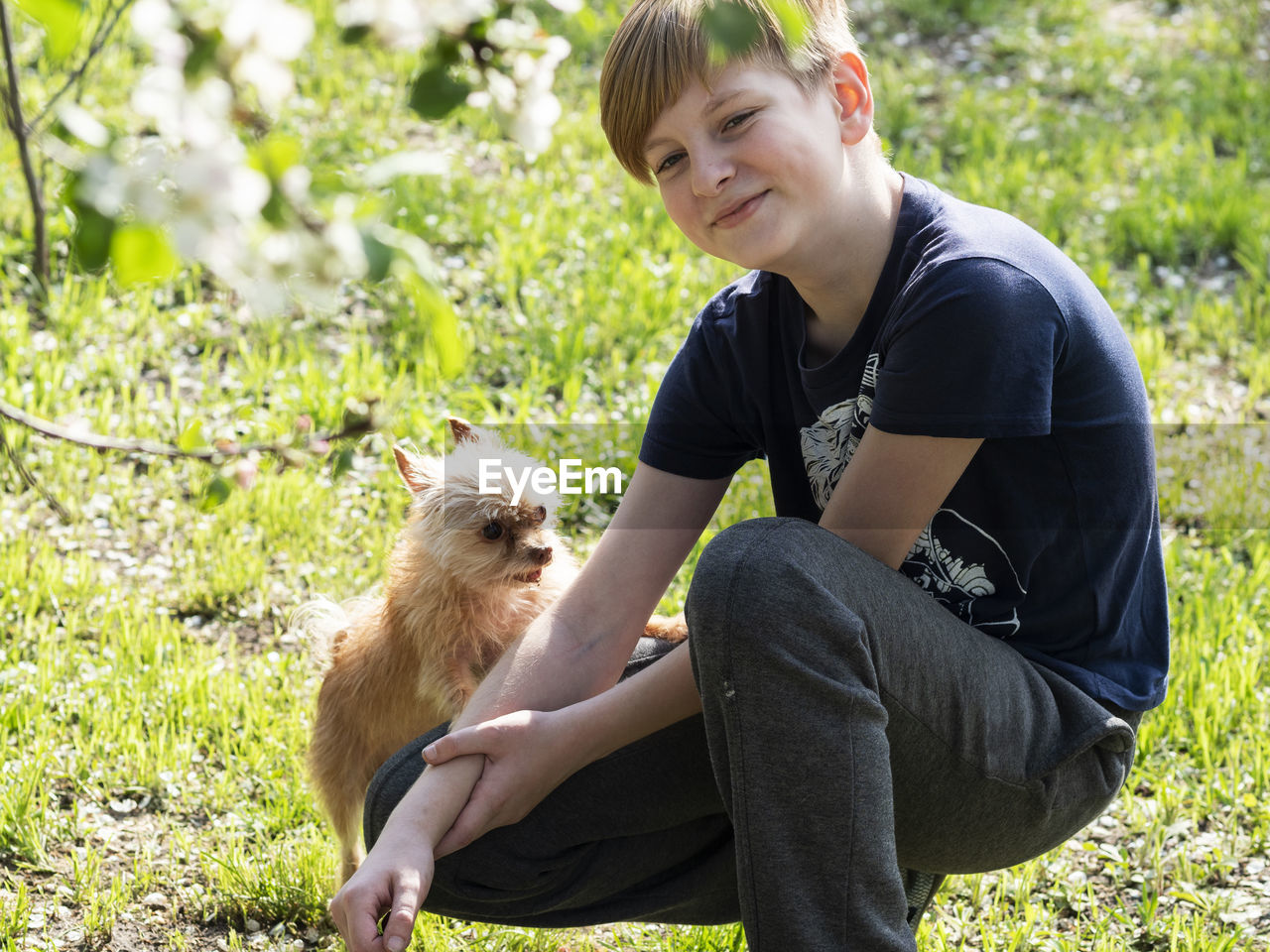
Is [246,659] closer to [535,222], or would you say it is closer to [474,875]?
[474,875]

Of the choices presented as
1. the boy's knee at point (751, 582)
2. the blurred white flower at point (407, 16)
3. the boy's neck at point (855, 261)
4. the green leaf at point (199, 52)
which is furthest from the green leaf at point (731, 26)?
the boy's neck at point (855, 261)

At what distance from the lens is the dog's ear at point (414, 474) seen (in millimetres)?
2672

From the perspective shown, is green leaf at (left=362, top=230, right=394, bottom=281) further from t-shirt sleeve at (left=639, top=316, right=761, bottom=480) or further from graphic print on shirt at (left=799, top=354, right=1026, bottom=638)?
t-shirt sleeve at (left=639, top=316, right=761, bottom=480)

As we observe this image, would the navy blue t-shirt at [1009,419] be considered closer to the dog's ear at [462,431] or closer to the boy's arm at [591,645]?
the boy's arm at [591,645]

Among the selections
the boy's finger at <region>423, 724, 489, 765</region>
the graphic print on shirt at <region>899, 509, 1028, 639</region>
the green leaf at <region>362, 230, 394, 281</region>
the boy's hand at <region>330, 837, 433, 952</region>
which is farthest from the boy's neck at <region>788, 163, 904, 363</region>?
the green leaf at <region>362, 230, 394, 281</region>

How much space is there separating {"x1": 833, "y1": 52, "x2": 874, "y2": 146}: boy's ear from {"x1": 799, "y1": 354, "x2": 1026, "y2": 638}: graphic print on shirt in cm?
40

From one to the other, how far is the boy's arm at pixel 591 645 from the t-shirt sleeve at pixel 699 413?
4 cm

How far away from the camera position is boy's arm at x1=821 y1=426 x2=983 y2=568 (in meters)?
1.86

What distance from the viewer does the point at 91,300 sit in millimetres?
4469

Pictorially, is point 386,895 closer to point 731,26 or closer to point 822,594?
point 822,594

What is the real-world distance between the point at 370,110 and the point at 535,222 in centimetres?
143

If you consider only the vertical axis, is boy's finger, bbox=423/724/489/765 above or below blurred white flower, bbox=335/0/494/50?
below

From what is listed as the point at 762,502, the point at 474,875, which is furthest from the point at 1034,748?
the point at 762,502

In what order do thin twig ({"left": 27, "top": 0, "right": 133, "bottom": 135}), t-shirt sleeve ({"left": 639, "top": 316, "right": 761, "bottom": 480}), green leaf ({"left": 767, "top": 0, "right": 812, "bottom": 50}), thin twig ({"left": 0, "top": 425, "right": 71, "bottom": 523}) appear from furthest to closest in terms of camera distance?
t-shirt sleeve ({"left": 639, "top": 316, "right": 761, "bottom": 480}) < thin twig ({"left": 0, "top": 425, "right": 71, "bottom": 523}) < thin twig ({"left": 27, "top": 0, "right": 133, "bottom": 135}) < green leaf ({"left": 767, "top": 0, "right": 812, "bottom": 50})
